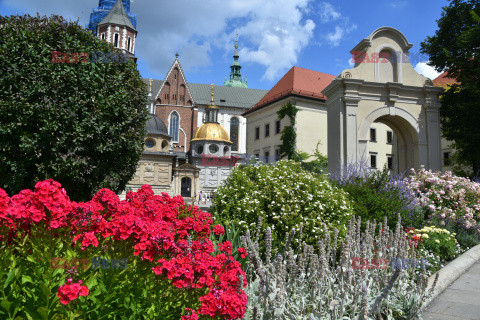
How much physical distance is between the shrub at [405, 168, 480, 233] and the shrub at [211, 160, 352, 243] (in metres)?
4.33

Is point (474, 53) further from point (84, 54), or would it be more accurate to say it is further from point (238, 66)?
point (238, 66)

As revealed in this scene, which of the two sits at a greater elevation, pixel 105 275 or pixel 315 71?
pixel 315 71

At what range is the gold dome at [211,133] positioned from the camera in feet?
184

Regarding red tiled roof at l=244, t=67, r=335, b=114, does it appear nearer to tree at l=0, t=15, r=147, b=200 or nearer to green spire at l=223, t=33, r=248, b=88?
tree at l=0, t=15, r=147, b=200

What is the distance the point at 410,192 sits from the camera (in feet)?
32.7

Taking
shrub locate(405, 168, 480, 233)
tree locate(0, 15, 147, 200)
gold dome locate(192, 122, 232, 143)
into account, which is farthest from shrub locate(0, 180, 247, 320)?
gold dome locate(192, 122, 232, 143)

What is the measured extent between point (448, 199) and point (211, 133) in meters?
47.8

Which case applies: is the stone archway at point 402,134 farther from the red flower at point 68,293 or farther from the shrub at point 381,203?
the red flower at point 68,293

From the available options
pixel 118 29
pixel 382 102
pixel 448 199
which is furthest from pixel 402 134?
pixel 118 29

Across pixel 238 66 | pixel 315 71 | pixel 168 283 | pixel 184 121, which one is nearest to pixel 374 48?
pixel 168 283

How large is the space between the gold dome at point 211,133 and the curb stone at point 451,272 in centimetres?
5060

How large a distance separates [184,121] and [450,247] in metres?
59.1

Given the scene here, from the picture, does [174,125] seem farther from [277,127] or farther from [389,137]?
[389,137]

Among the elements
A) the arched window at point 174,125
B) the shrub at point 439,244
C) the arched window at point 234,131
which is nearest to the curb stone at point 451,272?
the shrub at point 439,244
